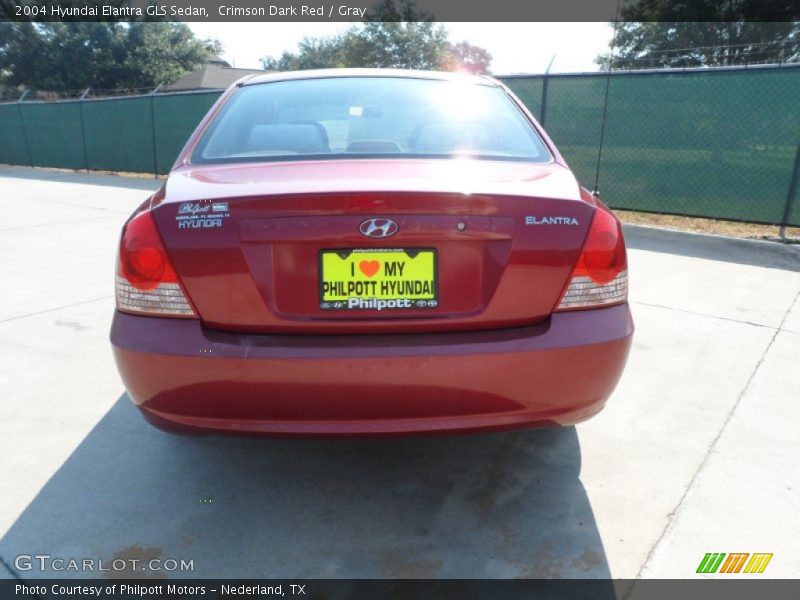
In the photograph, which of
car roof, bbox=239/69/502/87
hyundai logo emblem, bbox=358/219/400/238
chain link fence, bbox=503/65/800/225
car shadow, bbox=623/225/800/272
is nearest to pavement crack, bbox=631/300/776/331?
car shadow, bbox=623/225/800/272

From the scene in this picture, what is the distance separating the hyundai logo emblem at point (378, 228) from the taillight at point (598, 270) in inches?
22.3

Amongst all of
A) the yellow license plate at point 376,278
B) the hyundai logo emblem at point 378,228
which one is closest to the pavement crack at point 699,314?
the yellow license plate at point 376,278

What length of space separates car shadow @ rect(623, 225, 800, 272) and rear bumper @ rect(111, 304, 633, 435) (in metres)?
4.92

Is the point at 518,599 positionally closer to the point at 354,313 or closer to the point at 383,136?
the point at 354,313

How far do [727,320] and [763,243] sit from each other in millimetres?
3209

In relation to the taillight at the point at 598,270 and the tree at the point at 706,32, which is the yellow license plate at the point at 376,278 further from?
the tree at the point at 706,32

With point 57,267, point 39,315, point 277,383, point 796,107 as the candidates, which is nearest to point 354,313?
point 277,383

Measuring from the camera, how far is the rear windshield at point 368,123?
7.98ft

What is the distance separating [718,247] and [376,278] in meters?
5.87

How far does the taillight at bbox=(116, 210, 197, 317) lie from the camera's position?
1877 mm

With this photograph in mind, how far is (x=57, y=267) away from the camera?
560cm

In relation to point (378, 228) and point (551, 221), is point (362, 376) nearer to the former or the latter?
point (378, 228)

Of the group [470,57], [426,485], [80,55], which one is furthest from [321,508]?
[470,57]

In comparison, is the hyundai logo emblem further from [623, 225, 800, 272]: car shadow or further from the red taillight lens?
[623, 225, 800, 272]: car shadow
